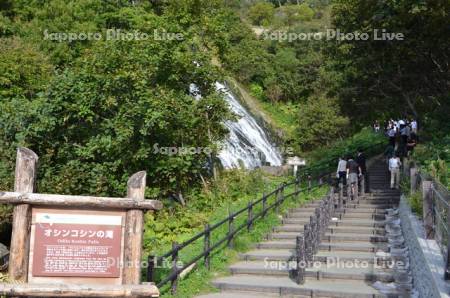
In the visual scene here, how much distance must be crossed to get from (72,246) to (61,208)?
1.36ft

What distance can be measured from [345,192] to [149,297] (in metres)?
13.7

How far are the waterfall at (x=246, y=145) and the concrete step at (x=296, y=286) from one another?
11.1 m

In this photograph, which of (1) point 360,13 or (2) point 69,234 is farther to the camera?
(1) point 360,13

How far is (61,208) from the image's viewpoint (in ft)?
18.7

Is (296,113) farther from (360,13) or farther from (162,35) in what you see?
(162,35)

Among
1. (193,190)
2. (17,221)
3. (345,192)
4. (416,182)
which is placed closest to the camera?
(17,221)

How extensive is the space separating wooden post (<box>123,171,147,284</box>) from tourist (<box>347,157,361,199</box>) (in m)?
13.2

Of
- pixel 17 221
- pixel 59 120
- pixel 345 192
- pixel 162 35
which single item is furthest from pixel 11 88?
pixel 17 221

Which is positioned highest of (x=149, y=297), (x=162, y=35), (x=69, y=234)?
(x=162, y=35)

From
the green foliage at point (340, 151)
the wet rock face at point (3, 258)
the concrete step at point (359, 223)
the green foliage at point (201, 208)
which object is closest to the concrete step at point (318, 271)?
the green foliage at point (201, 208)

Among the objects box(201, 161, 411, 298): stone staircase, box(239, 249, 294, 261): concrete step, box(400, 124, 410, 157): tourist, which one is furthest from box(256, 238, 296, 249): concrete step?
box(400, 124, 410, 157): tourist

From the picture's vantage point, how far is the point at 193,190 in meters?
17.1

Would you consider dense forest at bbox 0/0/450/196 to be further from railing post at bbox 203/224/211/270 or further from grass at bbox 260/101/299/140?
grass at bbox 260/101/299/140

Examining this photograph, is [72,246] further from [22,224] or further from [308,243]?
[308,243]
